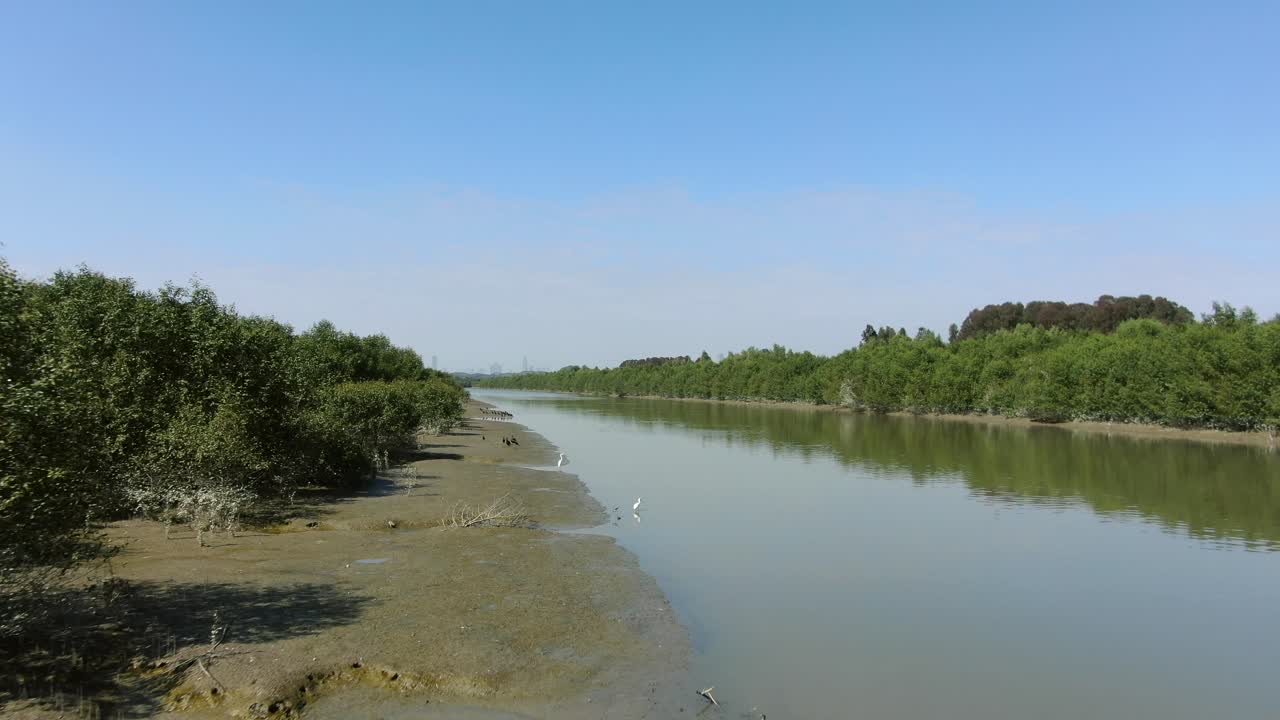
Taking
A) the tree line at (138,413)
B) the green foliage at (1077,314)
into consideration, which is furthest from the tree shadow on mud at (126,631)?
the green foliage at (1077,314)

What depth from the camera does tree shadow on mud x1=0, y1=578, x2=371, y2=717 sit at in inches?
396

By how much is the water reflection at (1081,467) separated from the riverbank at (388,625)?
70.6ft

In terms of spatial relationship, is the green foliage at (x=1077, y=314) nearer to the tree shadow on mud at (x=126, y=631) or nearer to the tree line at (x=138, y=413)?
the tree line at (x=138, y=413)

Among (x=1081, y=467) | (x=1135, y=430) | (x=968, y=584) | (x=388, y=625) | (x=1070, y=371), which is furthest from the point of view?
(x=1070, y=371)

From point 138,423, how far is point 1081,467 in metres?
46.2

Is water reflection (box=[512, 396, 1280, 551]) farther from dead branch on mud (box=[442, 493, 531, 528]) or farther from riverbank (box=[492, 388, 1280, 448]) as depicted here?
dead branch on mud (box=[442, 493, 531, 528])

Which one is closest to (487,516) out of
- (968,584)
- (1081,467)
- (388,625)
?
(388,625)

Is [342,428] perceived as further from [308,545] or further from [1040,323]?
[1040,323]

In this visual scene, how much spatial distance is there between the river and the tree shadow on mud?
23.3 feet

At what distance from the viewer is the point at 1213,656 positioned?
1480 centimetres

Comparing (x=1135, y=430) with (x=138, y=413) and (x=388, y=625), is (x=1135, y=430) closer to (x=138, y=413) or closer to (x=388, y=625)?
(x=388, y=625)

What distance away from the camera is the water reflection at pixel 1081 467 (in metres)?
30.4

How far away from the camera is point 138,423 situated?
68.3ft

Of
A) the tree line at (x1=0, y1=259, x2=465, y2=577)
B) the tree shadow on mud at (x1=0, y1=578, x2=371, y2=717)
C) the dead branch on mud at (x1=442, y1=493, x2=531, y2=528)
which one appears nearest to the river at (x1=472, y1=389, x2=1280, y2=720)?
the dead branch on mud at (x1=442, y1=493, x2=531, y2=528)
